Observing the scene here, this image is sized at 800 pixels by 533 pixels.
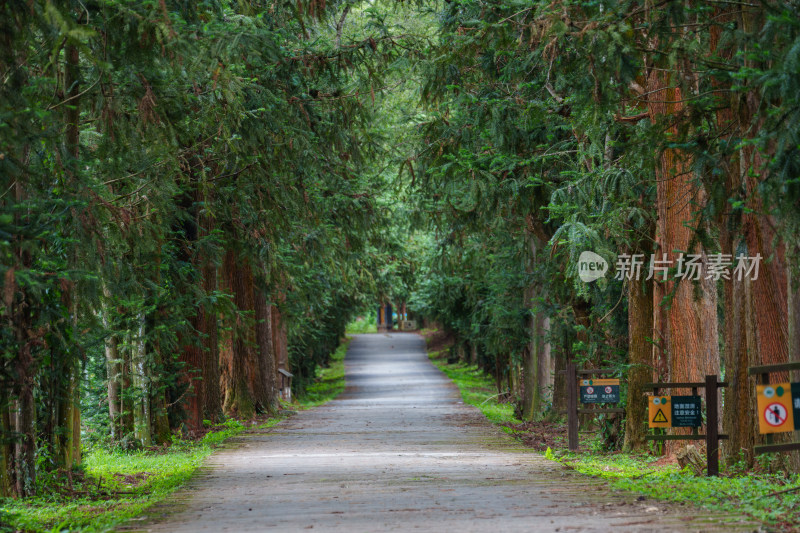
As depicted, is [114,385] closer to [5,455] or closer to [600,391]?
[5,455]

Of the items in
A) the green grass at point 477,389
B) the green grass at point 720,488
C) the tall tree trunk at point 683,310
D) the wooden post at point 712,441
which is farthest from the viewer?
the green grass at point 477,389

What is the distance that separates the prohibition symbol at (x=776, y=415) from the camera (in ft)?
26.8

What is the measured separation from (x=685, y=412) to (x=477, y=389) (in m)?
27.7

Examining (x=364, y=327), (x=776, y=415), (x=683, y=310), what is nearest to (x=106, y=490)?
(x=776, y=415)

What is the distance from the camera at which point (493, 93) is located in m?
14.7

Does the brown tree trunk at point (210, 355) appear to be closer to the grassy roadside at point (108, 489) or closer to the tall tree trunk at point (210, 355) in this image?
the tall tree trunk at point (210, 355)

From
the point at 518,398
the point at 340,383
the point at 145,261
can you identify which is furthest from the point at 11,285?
the point at 340,383

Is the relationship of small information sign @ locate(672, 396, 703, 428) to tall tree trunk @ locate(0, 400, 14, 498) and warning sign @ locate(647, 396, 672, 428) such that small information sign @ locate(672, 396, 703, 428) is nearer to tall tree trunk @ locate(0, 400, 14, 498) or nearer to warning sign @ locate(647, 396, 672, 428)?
warning sign @ locate(647, 396, 672, 428)

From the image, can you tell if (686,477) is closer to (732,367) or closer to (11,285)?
(732,367)

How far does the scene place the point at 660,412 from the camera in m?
11.2

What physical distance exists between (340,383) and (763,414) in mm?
37735

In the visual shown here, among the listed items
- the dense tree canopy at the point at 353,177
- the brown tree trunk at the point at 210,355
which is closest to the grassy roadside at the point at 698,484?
the dense tree canopy at the point at 353,177

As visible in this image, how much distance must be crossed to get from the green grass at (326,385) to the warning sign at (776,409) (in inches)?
992

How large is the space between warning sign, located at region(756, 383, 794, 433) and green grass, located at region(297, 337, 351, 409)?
25.2 metres
